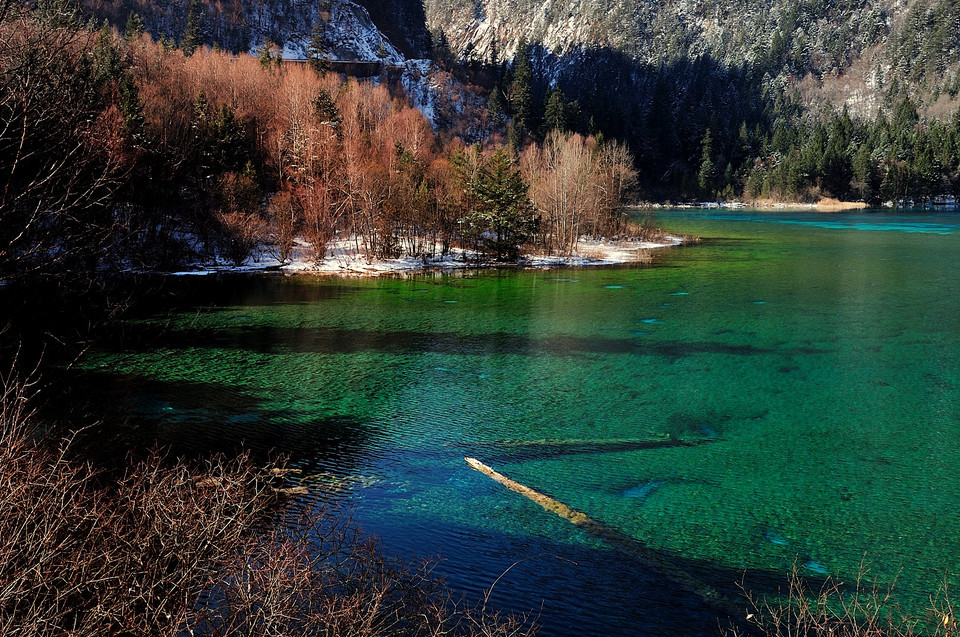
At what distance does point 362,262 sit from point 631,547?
124 ft

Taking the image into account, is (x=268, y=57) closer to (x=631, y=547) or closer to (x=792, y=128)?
(x=631, y=547)

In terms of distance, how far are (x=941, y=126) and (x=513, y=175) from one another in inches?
5157

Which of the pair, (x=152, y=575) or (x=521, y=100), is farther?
(x=521, y=100)

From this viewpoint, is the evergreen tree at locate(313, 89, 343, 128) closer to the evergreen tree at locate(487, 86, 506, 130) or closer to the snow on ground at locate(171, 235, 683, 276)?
the snow on ground at locate(171, 235, 683, 276)

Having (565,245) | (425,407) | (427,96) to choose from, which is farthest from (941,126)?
(425,407)

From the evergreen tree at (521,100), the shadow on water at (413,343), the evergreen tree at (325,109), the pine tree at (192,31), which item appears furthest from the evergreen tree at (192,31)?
the shadow on water at (413,343)

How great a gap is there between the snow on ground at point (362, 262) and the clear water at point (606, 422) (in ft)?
33.9

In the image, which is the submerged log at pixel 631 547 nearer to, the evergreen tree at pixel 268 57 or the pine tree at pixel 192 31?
the evergreen tree at pixel 268 57

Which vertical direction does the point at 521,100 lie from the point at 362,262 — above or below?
above

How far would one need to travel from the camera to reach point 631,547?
1066 cm

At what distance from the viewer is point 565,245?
5209 centimetres

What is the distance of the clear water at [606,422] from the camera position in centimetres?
1027

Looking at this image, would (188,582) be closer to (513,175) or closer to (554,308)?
(554,308)

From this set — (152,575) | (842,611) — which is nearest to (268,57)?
(152,575)
